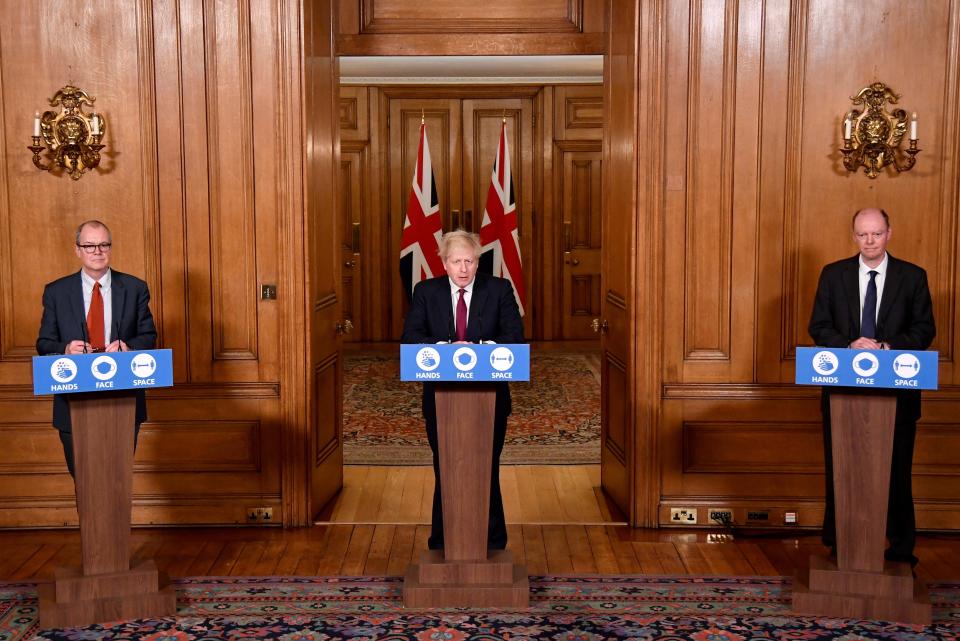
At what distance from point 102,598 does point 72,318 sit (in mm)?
1161

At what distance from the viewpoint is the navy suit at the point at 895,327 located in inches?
176

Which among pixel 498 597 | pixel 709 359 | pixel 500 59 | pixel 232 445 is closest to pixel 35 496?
pixel 232 445

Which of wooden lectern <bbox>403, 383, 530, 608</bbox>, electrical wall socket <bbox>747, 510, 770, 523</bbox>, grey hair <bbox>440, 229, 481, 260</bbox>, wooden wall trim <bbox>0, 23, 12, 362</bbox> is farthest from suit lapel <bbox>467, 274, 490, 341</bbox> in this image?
wooden wall trim <bbox>0, 23, 12, 362</bbox>

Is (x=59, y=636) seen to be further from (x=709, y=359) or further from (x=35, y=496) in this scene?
(x=709, y=359)

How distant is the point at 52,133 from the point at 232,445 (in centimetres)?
183

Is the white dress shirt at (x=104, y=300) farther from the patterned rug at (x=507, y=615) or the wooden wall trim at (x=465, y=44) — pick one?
the wooden wall trim at (x=465, y=44)

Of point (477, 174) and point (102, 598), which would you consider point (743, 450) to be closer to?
point (102, 598)

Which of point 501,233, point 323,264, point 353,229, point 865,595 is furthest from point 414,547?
point 353,229

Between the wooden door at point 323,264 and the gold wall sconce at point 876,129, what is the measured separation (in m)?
2.73

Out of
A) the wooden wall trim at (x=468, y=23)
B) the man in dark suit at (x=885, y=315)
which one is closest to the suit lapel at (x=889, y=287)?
the man in dark suit at (x=885, y=315)

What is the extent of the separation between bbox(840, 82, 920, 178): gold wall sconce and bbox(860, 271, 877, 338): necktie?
1.08 meters

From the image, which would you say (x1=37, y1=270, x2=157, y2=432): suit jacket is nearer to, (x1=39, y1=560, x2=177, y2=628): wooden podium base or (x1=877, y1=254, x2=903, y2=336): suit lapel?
(x1=39, y1=560, x2=177, y2=628): wooden podium base

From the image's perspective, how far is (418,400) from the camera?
9.34 metres

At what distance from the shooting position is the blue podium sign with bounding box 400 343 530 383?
409 centimetres
